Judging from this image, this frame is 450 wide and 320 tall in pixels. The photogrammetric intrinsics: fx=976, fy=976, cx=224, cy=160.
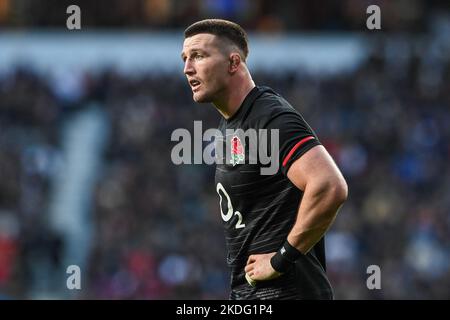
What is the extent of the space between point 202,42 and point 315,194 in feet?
3.59

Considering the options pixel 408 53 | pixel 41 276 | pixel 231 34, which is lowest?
pixel 41 276

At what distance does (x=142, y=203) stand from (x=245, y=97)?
13.0m

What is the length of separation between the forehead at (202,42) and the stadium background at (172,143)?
10.5 m

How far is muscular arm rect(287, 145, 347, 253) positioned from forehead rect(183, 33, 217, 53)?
88 cm

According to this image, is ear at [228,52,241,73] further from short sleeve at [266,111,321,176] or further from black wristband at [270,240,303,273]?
black wristband at [270,240,303,273]

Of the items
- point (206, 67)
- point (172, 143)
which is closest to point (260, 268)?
point (206, 67)

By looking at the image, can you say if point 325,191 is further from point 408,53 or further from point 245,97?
point 408,53

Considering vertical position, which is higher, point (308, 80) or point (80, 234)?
point (308, 80)

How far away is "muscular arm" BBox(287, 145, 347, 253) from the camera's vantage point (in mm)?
Answer: 4504

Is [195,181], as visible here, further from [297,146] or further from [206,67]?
[297,146]

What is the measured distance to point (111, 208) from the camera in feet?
58.9

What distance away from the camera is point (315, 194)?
178 inches

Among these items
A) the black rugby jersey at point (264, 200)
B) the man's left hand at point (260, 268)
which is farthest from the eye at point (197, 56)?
the man's left hand at point (260, 268)
